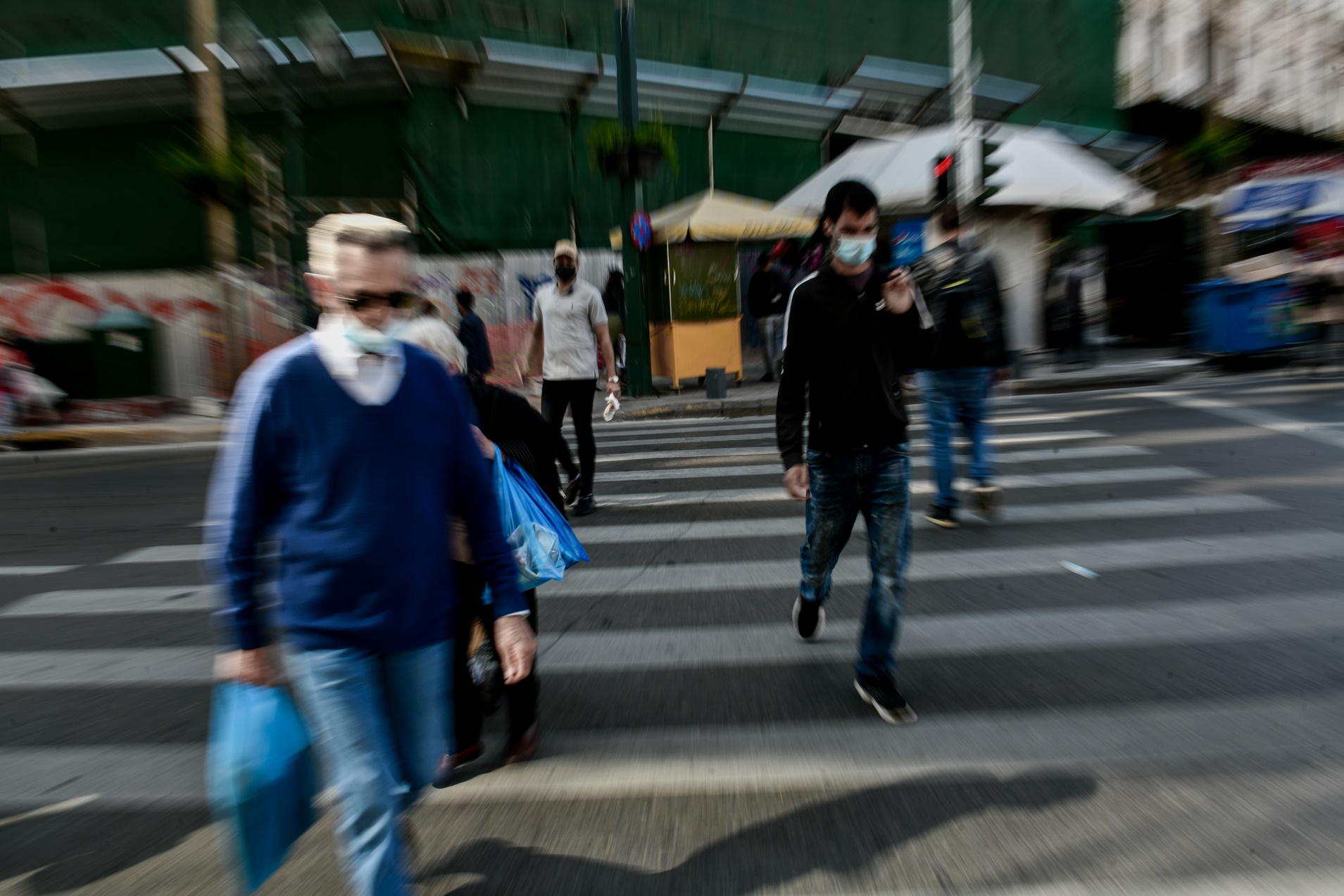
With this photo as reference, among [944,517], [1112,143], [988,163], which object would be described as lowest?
[944,517]

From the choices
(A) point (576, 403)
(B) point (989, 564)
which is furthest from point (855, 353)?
(A) point (576, 403)

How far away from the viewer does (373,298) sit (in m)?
2.08

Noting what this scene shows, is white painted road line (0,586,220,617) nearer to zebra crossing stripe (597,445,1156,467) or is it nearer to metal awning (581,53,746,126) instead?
zebra crossing stripe (597,445,1156,467)

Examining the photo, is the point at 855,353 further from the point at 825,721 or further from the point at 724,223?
the point at 724,223

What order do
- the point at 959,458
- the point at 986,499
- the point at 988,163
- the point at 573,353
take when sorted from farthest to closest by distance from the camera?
the point at 988,163 → the point at 959,458 → the point at 573,353 → the point at 986,499

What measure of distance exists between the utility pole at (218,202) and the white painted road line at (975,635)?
1272 cm

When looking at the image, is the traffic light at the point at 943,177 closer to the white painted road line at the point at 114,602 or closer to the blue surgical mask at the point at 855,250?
the blue surgical mask at the point at 855,250

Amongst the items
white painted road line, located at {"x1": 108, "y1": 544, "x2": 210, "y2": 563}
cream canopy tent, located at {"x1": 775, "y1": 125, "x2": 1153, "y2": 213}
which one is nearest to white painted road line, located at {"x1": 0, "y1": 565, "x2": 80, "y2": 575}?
white painted road line, located at {"x1": 108, "y1": 544, "x2": 210, "y2": 563}

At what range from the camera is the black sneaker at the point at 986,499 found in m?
6.53

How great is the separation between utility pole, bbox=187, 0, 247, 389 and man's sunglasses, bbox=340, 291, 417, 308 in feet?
46.2

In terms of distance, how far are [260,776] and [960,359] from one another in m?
5.16

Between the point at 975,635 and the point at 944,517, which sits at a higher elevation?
the point at 944,517

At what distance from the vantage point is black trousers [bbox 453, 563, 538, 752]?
304 cm

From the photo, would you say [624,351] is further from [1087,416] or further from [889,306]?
[889,306]
